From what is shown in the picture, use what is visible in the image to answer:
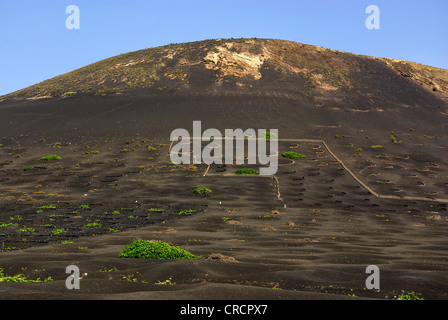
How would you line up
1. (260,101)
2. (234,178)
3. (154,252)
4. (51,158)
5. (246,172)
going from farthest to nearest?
(260,101) → (51,158) → (246,172) → (234,178) → (154,252)

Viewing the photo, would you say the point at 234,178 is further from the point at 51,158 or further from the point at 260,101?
the point at 260,101

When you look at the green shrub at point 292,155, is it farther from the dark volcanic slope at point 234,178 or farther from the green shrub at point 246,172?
the green shrub at point 246,172

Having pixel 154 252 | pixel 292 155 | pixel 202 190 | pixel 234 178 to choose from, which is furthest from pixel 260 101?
pixel 154 252

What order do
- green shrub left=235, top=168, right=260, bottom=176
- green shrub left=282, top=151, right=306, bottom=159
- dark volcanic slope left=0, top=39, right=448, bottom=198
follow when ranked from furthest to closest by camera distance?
dark volcanic slope left=0, top=39, right=448, bottom=198
green shrub left=282, top=151, right=306, bottom=159
green shrub left=235, top=168, right=260, bottom=176

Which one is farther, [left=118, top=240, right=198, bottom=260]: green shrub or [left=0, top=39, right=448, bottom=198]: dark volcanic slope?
[left=0, top=39, right=448, bottom=198]: dark volcanic slope

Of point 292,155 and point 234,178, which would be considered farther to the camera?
point 292,155

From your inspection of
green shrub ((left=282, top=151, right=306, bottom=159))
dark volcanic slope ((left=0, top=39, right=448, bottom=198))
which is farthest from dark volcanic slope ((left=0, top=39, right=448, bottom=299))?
green shrub ((left=282, top=151, right=306, bottom=159))

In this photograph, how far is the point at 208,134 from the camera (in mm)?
75625

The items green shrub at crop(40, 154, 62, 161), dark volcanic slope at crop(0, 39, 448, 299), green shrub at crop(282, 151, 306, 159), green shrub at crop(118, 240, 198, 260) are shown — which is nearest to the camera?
dark volcanic slope at crop(0, 39, 448, 299)

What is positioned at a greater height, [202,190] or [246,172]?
[246,172]

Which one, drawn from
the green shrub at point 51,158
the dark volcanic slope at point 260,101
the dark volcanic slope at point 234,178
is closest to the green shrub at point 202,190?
the dark volcanic slope at point 234,178

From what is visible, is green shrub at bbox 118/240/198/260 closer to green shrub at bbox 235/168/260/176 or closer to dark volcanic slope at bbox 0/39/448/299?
dark volcanic slope at bbox 0/39/448/299

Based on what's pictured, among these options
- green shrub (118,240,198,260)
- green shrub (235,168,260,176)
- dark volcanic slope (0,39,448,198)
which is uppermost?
dark volcanic slope (0,39,448,198)

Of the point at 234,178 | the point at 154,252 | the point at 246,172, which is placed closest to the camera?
the point at 154,252
